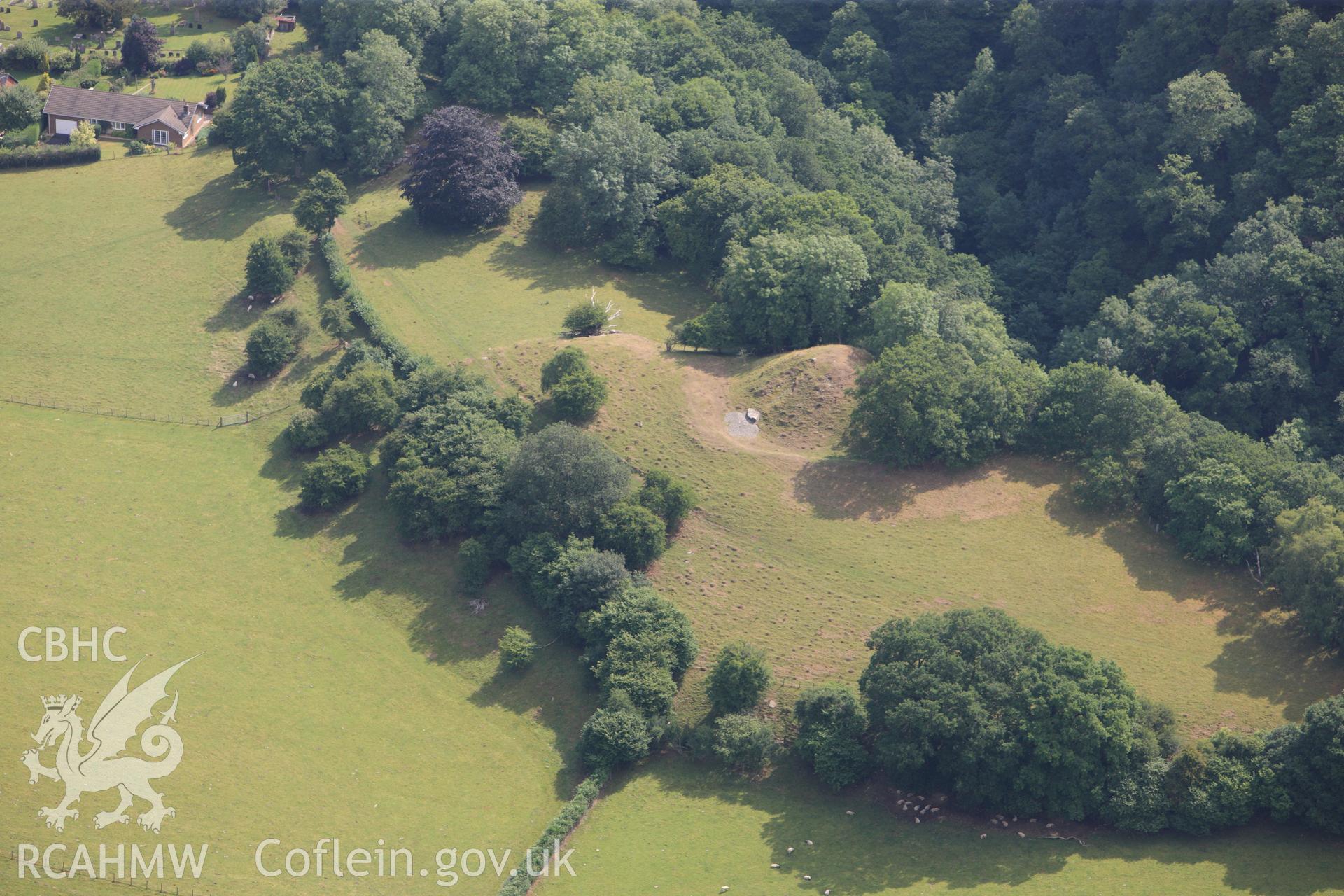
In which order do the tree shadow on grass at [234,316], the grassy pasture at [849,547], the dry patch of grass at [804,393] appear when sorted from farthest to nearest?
the tree shadow on grass at [234,316] < the dry patch of grass at [804,393] < the grassy pasture at [849,547]

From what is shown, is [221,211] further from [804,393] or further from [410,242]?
[804,393]

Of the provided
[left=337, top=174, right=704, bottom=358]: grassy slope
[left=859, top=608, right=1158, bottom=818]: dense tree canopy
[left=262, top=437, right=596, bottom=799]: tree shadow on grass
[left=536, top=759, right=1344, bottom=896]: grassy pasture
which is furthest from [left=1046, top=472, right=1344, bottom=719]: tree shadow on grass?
[left=337, top=174, right=704, bottom=358]: grassy slope

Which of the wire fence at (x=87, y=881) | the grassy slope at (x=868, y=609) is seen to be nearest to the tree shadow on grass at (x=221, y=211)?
the grassy slope at (x=868, y=609)

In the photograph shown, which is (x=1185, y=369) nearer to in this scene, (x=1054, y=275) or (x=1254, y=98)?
(x=1054, y=275)

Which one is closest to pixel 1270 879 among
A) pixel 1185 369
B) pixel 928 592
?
pixel 928 592

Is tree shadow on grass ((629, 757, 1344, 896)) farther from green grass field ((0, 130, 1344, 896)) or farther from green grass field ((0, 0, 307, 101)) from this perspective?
green grass field ((0, 0, 307, 101))

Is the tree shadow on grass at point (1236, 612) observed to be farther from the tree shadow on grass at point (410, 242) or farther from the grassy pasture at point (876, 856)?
the tree shadow on grass at point (410, 242)
